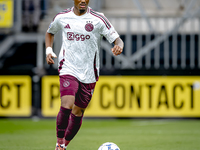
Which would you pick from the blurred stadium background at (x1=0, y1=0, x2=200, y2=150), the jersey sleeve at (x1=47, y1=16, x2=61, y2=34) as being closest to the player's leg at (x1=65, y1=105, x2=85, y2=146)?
the jersey sleeve at (x1=47, y1=16, x2=61, y2=34)

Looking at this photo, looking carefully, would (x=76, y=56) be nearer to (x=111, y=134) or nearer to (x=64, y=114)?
(x=64, y=114)

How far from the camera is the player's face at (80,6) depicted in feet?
15.8

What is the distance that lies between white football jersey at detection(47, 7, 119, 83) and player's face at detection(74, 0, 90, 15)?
0.05 metres

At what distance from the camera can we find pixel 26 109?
33.4 feet

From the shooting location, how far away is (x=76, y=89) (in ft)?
15.8

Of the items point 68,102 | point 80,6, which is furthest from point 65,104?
point 80,6

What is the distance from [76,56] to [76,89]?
384mm

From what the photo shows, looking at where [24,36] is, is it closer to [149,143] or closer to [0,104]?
[0,104]

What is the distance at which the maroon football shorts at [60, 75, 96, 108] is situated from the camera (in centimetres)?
477

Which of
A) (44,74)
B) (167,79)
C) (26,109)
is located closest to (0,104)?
(26,109)

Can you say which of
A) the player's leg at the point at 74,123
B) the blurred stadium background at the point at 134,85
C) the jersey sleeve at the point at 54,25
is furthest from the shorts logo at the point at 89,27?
the blurred stadium background at the point at 134,85

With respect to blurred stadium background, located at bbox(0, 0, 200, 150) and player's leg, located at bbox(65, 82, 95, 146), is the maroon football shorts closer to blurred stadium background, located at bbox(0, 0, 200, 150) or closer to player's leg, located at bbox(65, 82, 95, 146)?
player's leg, located at bbox(65, 82, 95, 146)

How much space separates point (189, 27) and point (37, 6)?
4.41 m

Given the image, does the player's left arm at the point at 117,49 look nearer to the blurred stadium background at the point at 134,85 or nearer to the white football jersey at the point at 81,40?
the white football jersey at the point at 81,40
